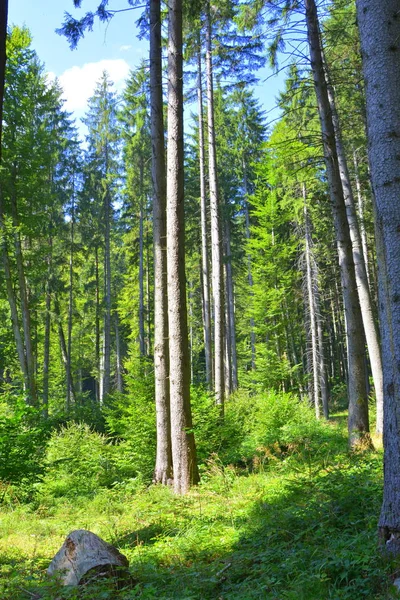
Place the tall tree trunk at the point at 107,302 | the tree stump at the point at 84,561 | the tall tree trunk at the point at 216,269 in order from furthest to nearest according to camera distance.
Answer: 1. the tall tree trunk at the point at 107,302
2. the tall tree trunk at the point at 216,269
3. the tree stump at the point at 84,561

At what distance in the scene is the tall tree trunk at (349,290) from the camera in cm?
861

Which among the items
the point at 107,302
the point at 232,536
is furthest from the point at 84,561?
the point at 107,302

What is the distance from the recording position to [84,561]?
4.59 meters

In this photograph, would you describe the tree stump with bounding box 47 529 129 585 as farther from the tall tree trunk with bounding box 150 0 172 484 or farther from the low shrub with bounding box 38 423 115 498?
the low shrub with bounding box 38 423 115 498

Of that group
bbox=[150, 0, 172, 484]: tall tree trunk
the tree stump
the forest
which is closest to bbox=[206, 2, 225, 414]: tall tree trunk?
the forest

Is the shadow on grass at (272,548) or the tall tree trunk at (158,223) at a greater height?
the tall tree trunk at (158,223)

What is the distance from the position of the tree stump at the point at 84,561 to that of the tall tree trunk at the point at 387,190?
2573 mm

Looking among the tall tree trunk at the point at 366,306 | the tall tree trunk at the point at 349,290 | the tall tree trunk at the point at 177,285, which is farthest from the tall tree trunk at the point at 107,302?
the tall tree trunk at the point at 349,290

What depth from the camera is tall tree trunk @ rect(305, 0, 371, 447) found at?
8609 mm

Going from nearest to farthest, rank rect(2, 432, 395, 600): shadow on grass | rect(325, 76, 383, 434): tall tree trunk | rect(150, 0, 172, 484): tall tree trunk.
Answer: rect(2, 432, 395, 600): shadow on grass, rect(150, 0, 172, 484): tall tree trunk, rect(325, 76, 383, 434): tall tree trunk

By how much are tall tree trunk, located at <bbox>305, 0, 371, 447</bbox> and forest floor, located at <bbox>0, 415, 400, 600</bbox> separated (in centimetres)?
75

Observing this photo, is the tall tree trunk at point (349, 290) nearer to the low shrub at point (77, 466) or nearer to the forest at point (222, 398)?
the forest at point (222, 398)

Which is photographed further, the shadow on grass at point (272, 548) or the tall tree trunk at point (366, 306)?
the tall tree trunk at point (366, 306)

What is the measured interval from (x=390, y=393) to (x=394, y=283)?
830mm
